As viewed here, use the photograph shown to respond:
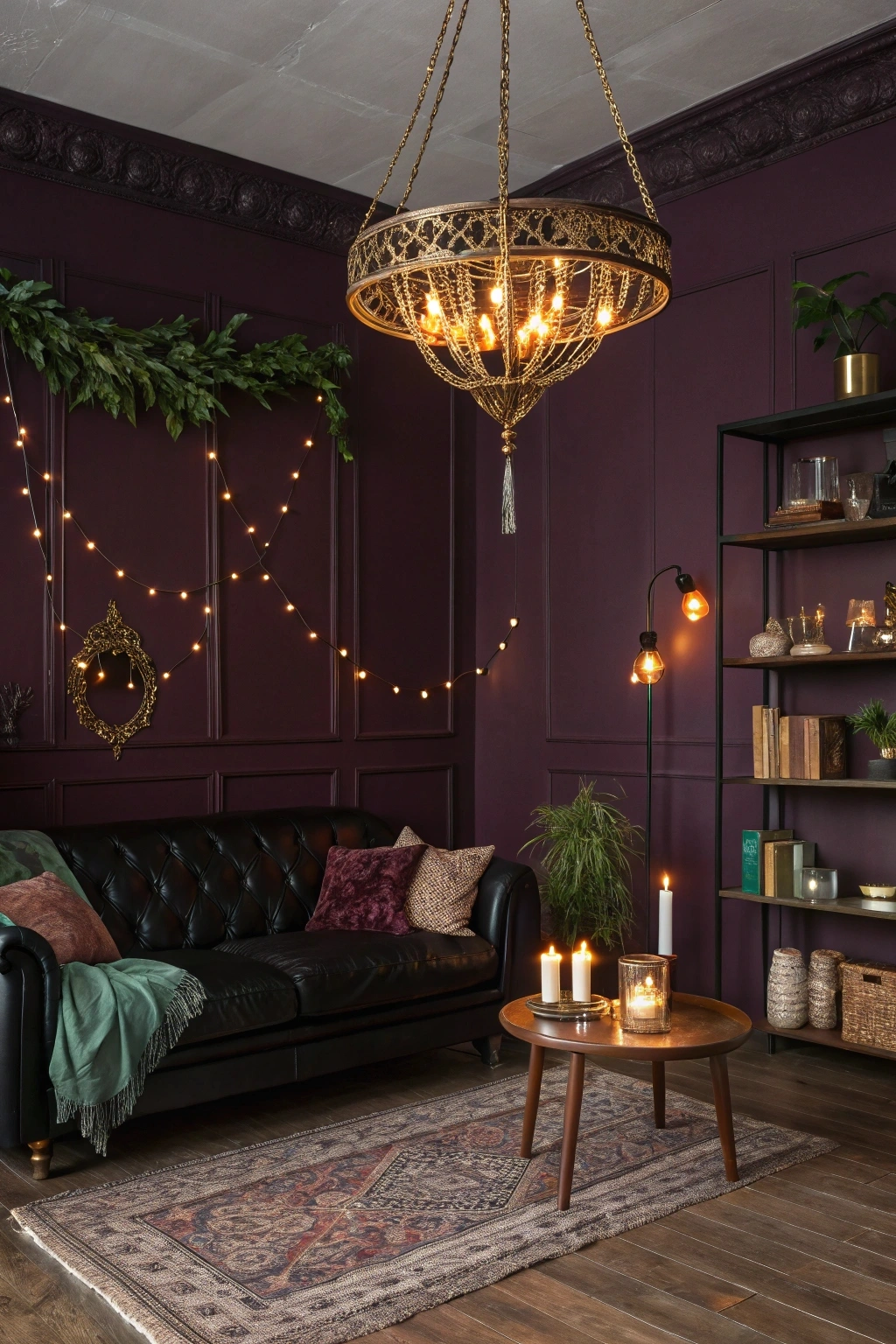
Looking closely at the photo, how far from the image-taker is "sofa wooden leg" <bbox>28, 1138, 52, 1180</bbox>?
11.0ft

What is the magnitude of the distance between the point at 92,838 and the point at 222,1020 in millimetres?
1022

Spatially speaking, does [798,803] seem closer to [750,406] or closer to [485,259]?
[750,406]

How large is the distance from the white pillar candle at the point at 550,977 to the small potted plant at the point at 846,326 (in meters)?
2.28

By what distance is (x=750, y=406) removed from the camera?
195 inches

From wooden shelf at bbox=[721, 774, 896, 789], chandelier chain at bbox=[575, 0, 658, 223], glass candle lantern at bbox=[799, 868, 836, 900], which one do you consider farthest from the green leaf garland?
glass candle lantern at bbox=[799, 868, 836, 900]

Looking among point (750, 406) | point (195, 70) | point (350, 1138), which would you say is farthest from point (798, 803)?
point (195, 70)

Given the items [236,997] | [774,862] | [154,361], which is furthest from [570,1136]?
[154,361]

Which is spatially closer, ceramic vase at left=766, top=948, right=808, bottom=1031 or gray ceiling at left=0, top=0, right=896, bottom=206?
gray ceiling at left=0, top=0, right=896, bottom=206

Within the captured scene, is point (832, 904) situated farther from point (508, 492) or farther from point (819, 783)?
point (508, 492)

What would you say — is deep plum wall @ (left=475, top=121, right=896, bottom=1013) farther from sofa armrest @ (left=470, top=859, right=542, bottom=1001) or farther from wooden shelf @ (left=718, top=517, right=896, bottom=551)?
sofa armrest @ (left=470, top=859, right=542, bottom=1001)

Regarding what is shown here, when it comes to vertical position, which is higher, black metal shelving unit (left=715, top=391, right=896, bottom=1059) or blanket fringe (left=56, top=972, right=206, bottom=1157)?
black metal shelving unit (left=715, top=391, right=896, bottom=1059)

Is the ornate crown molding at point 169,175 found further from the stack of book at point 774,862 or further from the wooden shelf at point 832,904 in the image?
the wooden shelf at point 832,904

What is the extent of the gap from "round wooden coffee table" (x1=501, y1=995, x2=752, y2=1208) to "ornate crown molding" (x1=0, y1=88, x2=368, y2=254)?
351 centimetres

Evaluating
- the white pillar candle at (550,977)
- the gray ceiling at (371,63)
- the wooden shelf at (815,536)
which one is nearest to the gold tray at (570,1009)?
the white pillar candle at (550,977)
